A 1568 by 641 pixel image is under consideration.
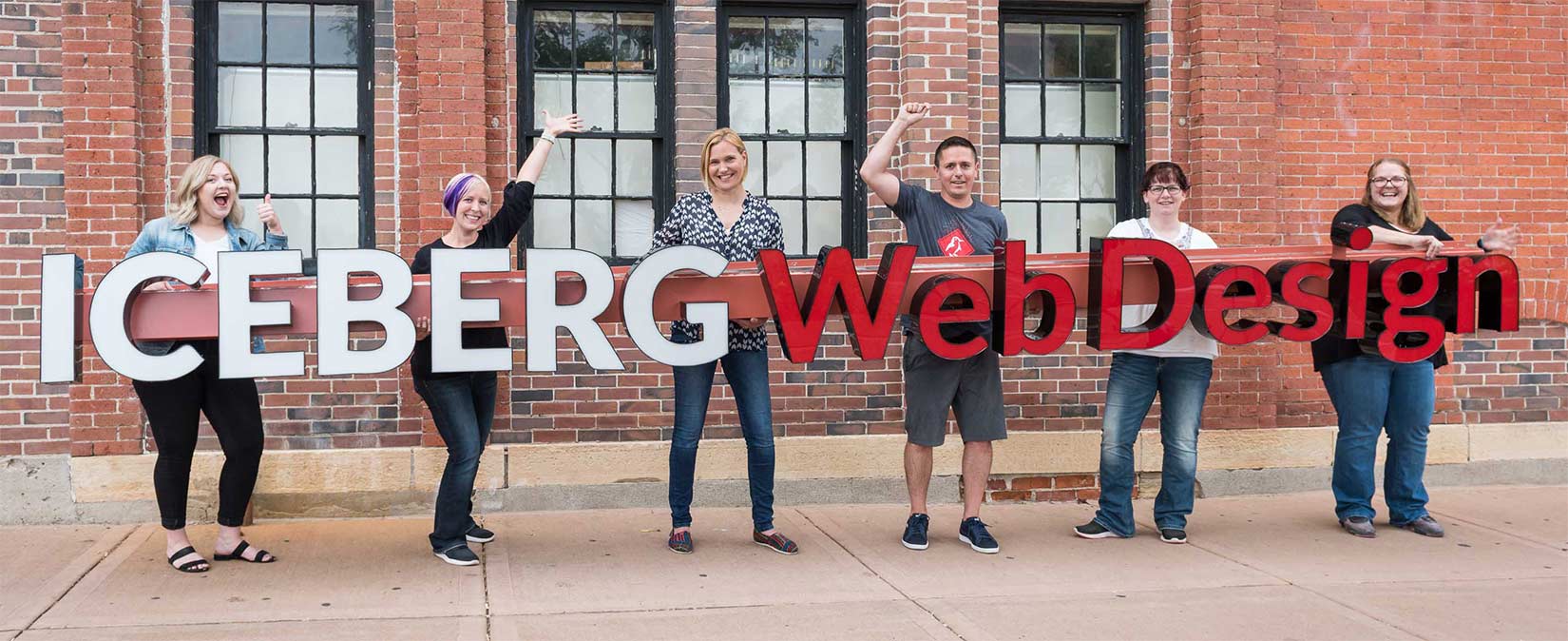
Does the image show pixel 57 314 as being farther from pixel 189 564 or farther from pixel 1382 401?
pixel 1382 401

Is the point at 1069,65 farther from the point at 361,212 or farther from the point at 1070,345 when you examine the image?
the point at 361,212

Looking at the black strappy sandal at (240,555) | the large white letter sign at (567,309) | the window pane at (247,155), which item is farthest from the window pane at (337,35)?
the black strappy sandal at (240,555)

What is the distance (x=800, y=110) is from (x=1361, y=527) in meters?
3.59

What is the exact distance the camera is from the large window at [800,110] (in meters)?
7.25

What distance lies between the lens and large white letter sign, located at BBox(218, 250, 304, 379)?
513 centimetres

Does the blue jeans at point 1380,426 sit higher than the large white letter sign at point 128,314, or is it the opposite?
the large white letter sign at point 128,314

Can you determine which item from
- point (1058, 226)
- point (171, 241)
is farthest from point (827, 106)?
point (171, 241)

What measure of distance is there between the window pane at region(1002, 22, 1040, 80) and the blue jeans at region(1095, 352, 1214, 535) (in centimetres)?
210

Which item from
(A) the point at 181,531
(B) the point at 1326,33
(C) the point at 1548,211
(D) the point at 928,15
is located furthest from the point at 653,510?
(C) the point at 1548,211

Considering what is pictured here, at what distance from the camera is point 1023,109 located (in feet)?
24.6

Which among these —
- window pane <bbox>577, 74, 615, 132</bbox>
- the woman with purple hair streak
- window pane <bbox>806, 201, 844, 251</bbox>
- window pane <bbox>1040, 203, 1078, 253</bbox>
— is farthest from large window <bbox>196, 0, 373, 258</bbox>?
window pane <bbox>1040, 203, 1078, 253</bbox>

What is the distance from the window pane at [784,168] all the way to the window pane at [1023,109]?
1.23 metres

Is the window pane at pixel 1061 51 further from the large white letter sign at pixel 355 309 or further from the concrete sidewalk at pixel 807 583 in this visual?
the large white letter sign at pixel 355 309

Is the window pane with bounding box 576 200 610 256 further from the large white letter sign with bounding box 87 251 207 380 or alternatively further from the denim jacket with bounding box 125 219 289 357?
the large white letter sign with bounding box 87 251 207 380
